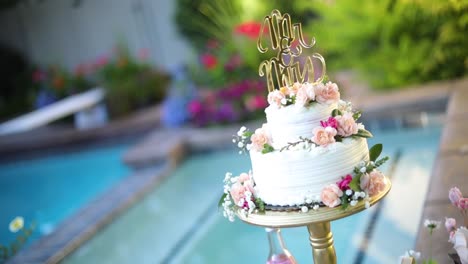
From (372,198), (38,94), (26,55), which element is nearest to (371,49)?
(372,198)

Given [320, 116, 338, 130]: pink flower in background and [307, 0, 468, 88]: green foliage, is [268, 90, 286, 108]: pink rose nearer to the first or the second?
[320, 116, 338, 130]: pink flower in background

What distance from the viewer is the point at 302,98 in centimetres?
177

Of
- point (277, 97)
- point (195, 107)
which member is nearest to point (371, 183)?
point (277, 97)

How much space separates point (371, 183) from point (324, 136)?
0.21 m

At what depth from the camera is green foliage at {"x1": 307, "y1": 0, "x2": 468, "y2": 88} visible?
5.64 meters

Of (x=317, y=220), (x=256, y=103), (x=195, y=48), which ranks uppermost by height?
(x=317, y=220)

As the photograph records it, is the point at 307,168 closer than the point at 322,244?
Yes

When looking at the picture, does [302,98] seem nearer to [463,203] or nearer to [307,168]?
[307,168]

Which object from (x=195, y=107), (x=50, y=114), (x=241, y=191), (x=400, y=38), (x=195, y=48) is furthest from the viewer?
(x=195, y=48)

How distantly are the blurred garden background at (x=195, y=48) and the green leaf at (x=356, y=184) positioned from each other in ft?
13.1

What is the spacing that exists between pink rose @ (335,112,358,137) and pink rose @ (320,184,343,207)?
0.60 feet

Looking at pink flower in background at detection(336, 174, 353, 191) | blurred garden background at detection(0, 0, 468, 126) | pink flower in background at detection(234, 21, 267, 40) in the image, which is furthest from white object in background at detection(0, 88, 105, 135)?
pink flower in background at detection(336, 174, 353, 191)

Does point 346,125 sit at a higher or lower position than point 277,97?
lower

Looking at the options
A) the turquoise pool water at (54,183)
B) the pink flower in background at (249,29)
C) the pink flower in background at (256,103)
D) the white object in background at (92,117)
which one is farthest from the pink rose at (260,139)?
the white object in background at (92,117)
